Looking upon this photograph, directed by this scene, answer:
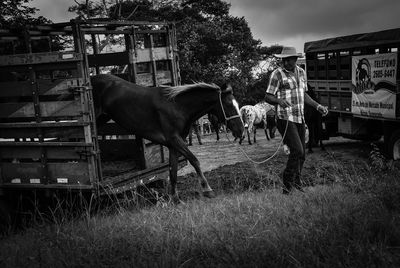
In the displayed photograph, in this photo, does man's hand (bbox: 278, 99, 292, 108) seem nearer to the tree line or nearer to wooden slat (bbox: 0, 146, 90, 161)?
wooden slat (bbox: 0, 146, 90, 161)

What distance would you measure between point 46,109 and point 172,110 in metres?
1.83

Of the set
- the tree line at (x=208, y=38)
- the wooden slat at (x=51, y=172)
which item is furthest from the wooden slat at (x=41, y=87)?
the tree line at (x=208, y=38)

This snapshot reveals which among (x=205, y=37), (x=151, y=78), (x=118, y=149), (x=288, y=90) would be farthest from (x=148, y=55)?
(x=205, y=37)

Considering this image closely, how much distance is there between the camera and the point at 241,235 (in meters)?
4.65

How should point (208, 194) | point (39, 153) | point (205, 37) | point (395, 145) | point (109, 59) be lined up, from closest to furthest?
point (39, 153) → point (208, 194) → point (109, 59) → point (395, 145) → point (205, 37)

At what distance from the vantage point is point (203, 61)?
25.1m

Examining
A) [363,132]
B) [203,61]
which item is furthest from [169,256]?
[203,61]

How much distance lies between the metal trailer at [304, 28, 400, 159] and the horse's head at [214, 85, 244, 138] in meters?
5.43

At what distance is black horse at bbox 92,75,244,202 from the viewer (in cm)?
726

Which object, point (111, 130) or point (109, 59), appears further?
point (111, 130)

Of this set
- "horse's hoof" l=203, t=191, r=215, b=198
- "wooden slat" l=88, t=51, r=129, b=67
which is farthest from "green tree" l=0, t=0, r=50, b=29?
"horse's hoof" l=203, t=191, r=215, b=198

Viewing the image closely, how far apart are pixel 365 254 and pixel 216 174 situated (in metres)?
6.01

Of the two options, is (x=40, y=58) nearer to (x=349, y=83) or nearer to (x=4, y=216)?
(x=4, y=216)

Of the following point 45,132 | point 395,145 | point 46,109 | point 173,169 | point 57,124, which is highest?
point 46,109
